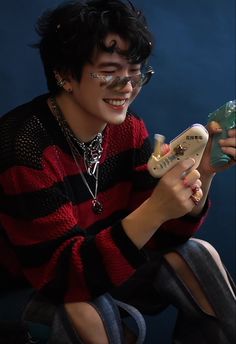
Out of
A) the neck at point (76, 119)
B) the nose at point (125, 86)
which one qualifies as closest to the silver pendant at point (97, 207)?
the neck at point (76, 119)

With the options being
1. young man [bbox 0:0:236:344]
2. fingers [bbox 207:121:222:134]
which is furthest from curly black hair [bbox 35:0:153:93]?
fingers [bbox 207:121:222:134]

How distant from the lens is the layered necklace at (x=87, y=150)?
901 millimetres

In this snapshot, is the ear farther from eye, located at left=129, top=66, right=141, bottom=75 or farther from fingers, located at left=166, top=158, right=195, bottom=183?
fingers, located at left=166, top=158, right=195, bottom=183

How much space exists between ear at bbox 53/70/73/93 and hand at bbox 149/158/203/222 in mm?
235

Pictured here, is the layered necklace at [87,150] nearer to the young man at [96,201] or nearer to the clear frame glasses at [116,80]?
the young man at [96,201]

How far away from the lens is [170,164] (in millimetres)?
768

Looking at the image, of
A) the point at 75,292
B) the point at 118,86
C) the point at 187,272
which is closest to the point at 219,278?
the point at 187,272

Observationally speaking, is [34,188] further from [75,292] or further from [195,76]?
[195,76]

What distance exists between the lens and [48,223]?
0.81 metres

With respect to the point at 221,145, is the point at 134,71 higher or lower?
higher

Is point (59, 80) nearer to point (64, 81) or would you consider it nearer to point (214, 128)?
point (64, 81)

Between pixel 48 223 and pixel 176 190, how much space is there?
20 cm

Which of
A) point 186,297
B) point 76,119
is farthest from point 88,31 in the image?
point 186,297

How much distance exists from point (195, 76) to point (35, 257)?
754 mm
